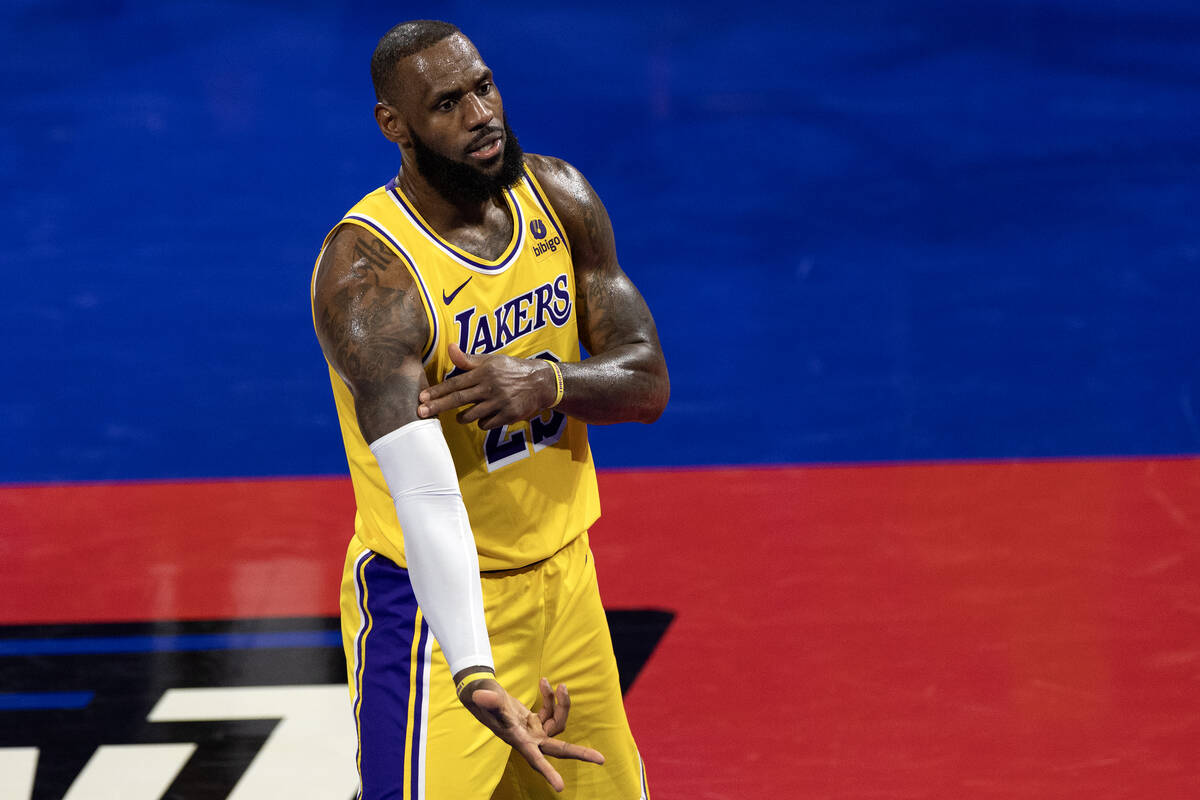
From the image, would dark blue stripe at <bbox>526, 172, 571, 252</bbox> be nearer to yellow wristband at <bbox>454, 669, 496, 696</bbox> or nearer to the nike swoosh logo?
the nike swoosh logo

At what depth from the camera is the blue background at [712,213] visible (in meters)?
7.11

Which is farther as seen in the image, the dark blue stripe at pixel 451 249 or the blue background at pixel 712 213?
the blue background at pixel 712 213

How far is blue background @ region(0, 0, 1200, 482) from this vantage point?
7105 mm

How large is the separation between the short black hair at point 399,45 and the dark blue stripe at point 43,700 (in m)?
2.59

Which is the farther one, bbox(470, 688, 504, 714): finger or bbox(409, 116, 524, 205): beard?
bbox(409, 116, 524, 205): beard

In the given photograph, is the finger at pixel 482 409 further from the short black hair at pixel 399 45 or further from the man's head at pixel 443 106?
the short black hair at pixel 399 45

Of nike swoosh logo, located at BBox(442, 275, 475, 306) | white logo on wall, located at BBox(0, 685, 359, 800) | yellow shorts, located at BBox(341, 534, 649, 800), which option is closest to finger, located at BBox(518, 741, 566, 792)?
yellow shorts, located at BBox(341, 534, 649, 800)

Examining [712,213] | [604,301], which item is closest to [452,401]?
[604,301]

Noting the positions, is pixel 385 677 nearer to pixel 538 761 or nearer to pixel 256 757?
pixel 538 761

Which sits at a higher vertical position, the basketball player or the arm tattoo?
the arm tattoo

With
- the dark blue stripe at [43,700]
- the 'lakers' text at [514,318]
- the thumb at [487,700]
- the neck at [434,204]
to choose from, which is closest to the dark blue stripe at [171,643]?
the dark blue stripe at [43,700]

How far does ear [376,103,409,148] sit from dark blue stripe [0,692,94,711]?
250 centimetres

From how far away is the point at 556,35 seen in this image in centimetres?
1042

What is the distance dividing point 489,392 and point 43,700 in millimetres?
2610
